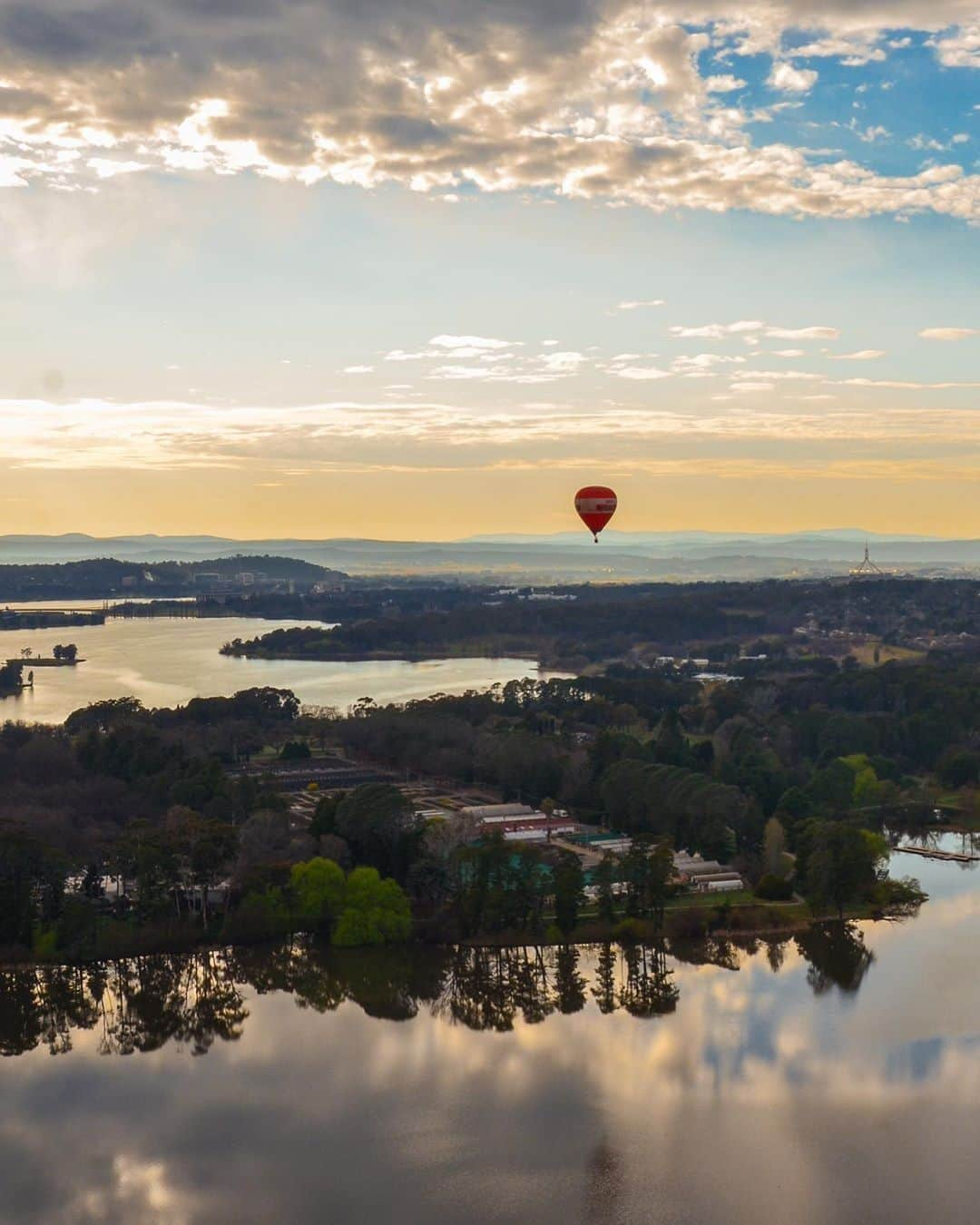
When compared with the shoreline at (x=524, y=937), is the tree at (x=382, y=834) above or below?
above

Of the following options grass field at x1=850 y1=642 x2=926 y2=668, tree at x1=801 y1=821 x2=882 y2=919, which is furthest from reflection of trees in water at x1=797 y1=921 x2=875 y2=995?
grass field at x1=850 y1=642 x2=926 y2=668

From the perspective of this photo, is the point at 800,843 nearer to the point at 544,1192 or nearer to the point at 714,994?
the point at 714,994

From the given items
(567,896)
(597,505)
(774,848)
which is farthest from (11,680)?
(567,896)

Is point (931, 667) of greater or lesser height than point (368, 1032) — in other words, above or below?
above

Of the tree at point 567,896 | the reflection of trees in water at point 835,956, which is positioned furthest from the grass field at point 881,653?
the tree at point 567,896

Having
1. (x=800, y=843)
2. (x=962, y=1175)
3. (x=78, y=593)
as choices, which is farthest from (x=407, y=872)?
(x=78, y=593)

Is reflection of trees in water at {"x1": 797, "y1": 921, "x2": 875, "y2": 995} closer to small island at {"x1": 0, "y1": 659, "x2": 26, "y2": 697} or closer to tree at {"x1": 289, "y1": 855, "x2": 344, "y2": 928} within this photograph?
tree at {"x1": 289, "y1": 855, "x2": 344, "y2": 928}

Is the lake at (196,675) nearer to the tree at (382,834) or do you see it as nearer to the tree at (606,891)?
the tree at (382,834)
